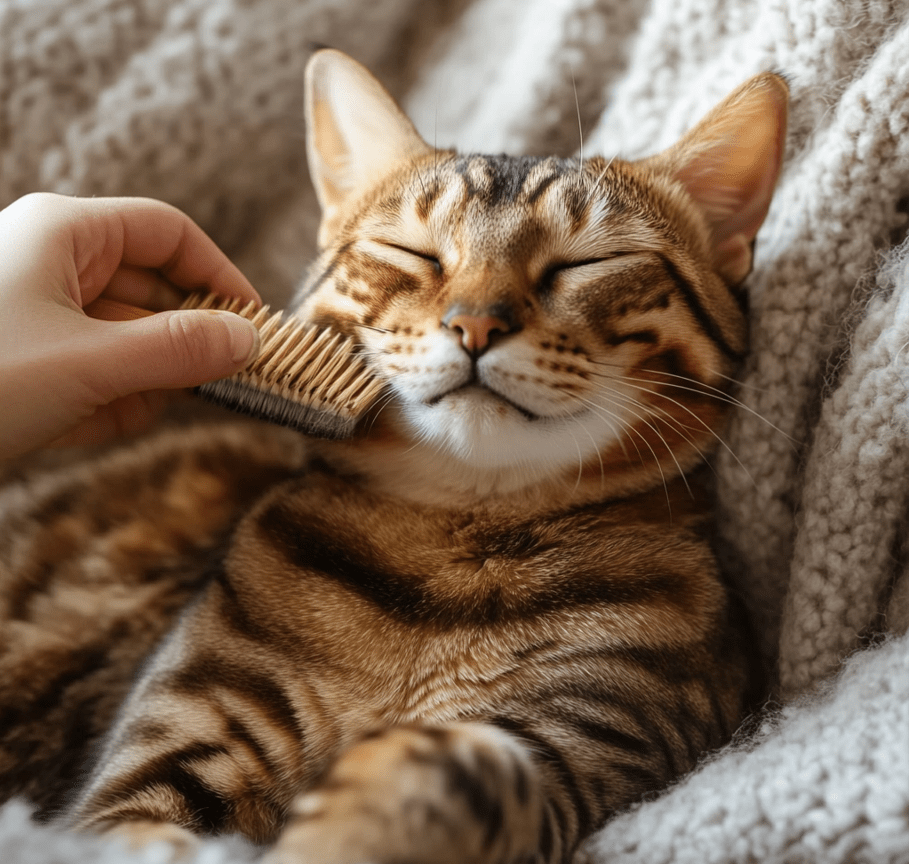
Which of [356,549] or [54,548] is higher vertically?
[356,549]

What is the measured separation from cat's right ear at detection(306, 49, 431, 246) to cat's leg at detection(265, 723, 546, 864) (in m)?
0.78

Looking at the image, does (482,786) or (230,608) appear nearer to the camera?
(482,786)

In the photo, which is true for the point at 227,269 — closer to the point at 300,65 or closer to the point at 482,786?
the point at 300,65

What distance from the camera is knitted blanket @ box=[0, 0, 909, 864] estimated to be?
0.77 m

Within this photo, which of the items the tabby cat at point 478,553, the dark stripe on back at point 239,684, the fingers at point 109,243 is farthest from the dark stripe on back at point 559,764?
the fingers at point 109,243

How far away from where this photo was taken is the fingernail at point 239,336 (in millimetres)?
879

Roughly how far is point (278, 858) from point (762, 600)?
71cm

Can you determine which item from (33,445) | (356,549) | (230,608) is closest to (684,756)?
(356,549)

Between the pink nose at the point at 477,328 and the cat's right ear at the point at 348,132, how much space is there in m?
0.44

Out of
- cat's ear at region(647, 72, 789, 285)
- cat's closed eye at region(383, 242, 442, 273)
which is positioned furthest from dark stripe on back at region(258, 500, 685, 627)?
cat's ear at region(647, 72, 789, 285)

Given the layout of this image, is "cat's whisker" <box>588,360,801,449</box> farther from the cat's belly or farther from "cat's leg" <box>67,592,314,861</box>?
"cat's leg" <box>67,592,314,861</box>

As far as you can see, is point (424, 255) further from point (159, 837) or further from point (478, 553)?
point (159, 837)

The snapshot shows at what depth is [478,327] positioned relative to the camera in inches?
32.4

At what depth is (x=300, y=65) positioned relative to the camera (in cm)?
142
